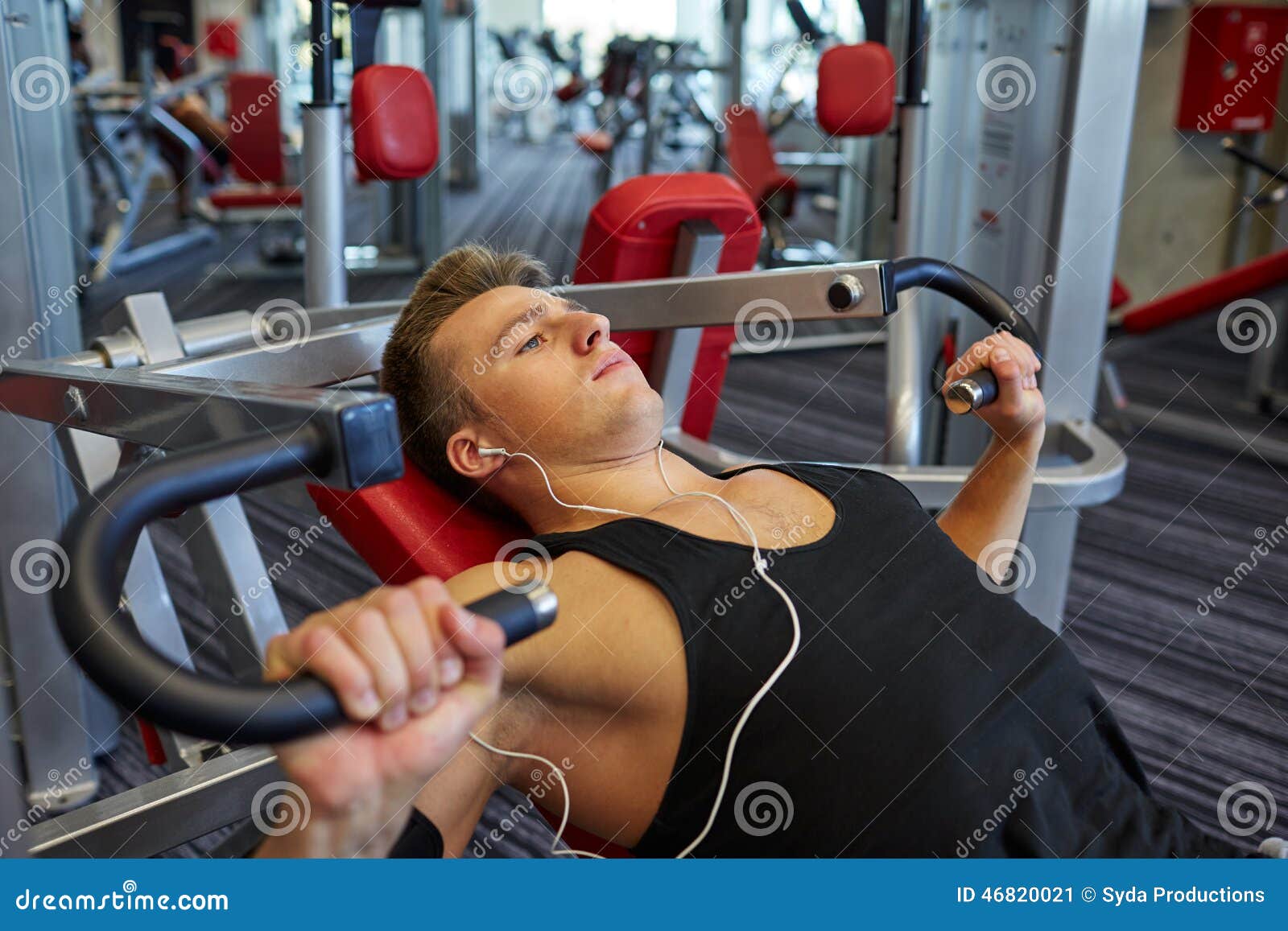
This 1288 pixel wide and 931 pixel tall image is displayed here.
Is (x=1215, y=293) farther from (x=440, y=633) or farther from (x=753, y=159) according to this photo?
(x=440, y=633)

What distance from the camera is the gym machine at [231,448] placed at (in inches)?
23.5

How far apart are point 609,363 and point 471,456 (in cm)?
19

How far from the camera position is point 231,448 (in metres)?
0.69

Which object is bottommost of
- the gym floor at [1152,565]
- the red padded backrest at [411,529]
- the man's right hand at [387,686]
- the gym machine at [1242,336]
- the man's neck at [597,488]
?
the gym floor at [1152,565]

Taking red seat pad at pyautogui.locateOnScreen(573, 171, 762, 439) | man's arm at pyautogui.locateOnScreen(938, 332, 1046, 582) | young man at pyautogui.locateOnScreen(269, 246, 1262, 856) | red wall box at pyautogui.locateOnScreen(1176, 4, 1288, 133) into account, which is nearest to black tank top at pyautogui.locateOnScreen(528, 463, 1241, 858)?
young man at pyautogui.locateOnScreen(269, 246, 1262, 856)

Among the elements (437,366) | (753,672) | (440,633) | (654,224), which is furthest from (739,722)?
(654,224)

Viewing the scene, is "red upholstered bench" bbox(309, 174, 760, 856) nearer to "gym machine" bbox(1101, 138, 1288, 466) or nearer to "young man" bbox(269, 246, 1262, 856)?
"young man" bbox(269, 246, 1262, 856)

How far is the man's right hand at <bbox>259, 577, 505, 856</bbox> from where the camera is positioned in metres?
0.62

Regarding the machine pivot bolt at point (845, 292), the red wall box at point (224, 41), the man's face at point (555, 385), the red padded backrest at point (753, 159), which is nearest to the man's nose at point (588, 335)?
the man's face at point (555, 385)

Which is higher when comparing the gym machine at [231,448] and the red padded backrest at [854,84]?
the red padded backrest at [854,84]

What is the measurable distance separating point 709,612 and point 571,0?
14223 mm

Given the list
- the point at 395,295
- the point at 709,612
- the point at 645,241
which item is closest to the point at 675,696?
the point at 709,612

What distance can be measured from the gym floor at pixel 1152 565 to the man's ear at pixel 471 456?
21.4 inches

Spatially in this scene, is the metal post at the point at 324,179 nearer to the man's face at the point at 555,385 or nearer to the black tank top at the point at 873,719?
the man's face at the point at 555,385
